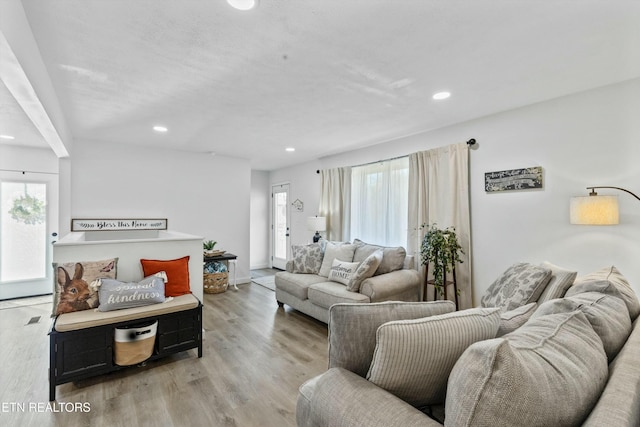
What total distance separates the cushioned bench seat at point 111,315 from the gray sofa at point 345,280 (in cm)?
144

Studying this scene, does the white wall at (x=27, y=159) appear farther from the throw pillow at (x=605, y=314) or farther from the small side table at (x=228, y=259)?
the throw pillow at (x=605, y=314)

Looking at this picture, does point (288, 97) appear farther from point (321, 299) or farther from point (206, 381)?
point (206, 381)

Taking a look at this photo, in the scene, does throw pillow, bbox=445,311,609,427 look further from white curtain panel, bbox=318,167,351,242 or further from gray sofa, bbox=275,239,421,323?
white curtain panel, bbox=318,167,351,242

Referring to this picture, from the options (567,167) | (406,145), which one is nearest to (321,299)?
(406,145)

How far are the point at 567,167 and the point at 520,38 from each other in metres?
1.57

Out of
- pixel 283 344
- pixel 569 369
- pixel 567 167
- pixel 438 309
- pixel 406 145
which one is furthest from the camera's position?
pixel 406 145

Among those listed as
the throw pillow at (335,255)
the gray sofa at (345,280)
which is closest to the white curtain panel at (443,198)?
the gray sofa at (345,280)

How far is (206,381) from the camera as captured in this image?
7.98 feet

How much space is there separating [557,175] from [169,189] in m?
5.35

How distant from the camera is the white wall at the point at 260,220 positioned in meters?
7.36

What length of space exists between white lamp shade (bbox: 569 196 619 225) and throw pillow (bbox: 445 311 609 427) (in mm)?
1995

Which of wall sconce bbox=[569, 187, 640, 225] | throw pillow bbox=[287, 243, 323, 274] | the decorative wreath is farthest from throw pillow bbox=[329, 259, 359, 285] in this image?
the decorative wreath

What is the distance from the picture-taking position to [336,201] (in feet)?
17.6

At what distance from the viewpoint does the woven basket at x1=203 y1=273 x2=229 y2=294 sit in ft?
16.5
